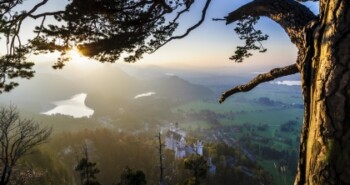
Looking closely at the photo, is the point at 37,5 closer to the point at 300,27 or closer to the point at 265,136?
the point at 300,27

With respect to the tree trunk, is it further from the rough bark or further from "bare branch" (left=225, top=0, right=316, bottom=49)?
"bare branch" (left=225, top=0, right=316, bottom=49)

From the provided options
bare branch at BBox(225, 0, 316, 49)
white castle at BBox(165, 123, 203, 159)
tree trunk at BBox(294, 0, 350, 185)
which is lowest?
white castle at BBox(165, 123, 203, 159)

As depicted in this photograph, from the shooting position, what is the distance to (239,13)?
6.09 m

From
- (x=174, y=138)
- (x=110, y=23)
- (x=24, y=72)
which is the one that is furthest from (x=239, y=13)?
(x=174, y=138)

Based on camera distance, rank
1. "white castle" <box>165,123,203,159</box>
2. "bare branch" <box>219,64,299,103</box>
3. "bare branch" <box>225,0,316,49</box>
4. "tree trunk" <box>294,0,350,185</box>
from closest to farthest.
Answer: "tree trunk" <box>294,0,350,185</box> < "bare branch" <box>225,0,316,49</box> < "bare branch" <box>219,64,299,103</box> < "white castle" <box>165,123,203,159</box>

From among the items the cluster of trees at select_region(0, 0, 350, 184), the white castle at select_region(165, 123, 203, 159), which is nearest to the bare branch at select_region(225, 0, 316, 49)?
the cluster of trees at select_region(0, 0, 350, 184)

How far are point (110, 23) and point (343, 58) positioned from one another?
621 cm

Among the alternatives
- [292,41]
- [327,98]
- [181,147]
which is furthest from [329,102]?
[181,147]

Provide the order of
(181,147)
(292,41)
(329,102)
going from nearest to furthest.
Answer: (329,102) < (292,41) < (181,147)

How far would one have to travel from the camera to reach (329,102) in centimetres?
251

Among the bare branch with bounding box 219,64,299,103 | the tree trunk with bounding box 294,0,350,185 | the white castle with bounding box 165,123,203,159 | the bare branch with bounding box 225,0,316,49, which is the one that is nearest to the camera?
the tree trunk with bounding box 294,0,350,185

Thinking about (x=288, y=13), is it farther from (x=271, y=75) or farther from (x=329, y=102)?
(x=329, y=102)

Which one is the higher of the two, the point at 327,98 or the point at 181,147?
the point at 327,98

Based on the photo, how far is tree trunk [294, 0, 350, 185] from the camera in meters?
2.39
